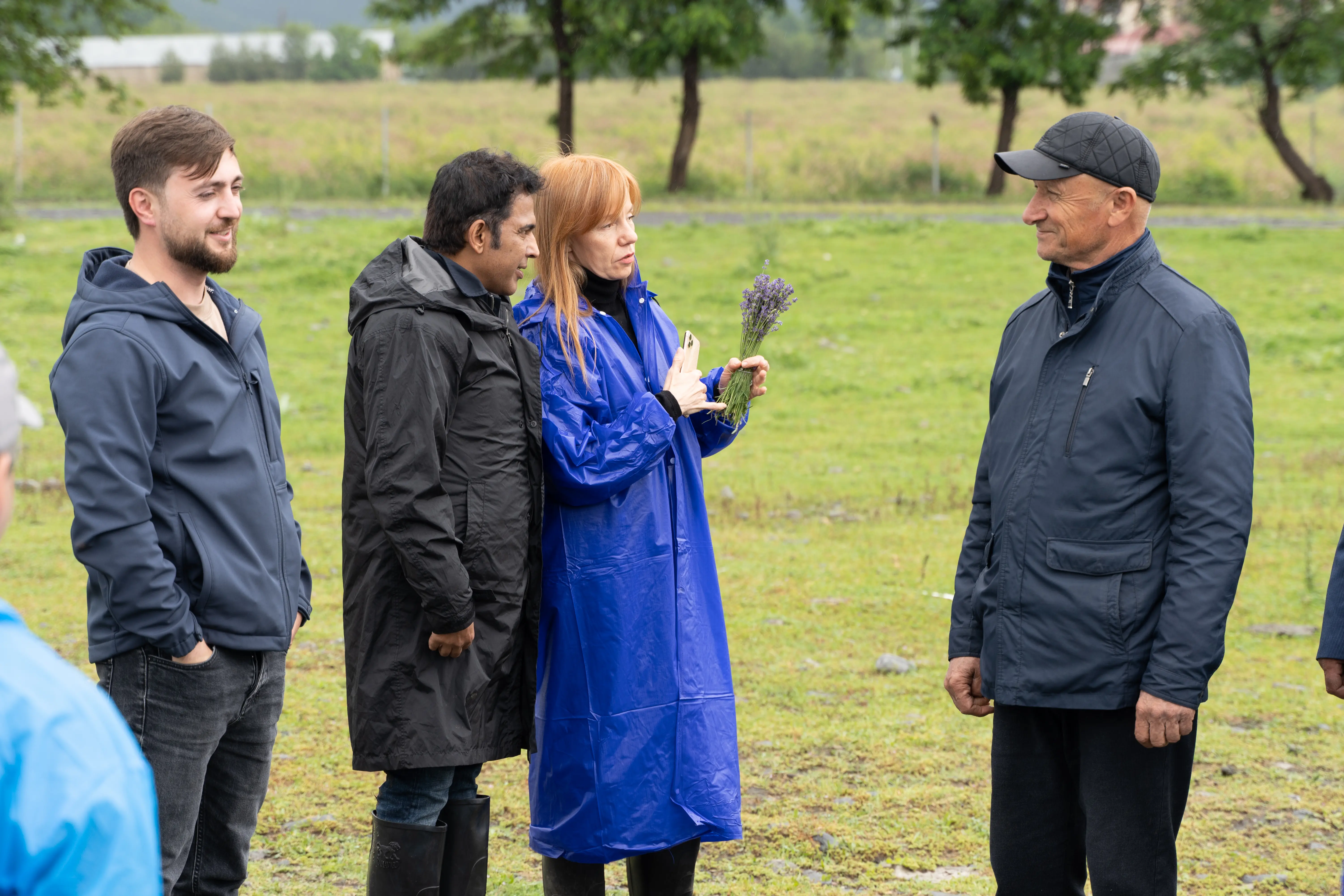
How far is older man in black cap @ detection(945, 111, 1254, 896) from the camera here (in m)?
2.78

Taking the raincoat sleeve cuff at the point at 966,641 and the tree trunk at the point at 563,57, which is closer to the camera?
the raincoat sleeve cuff at the point at 966,641

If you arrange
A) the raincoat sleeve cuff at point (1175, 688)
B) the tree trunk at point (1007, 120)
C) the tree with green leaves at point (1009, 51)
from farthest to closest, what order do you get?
the tree with green leaves at point (1009, 51), the tree trunk at point (1007, 120), the raincoat sleeve cuff at point (1175, 688)

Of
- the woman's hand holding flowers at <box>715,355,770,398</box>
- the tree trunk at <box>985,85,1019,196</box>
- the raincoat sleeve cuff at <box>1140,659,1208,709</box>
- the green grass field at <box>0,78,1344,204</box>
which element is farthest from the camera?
the green grass field at <box>0,78,1344,204</box>

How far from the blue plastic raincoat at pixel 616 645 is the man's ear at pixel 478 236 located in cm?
24

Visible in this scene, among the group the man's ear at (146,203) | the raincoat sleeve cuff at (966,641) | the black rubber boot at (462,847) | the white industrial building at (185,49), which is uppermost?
the white industrial building at (185,49)

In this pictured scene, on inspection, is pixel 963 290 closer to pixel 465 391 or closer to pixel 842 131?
pixel 465 391

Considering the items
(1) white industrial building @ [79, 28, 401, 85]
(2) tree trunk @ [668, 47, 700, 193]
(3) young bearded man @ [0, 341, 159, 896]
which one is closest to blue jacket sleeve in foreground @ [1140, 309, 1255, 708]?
(3) young bearded man @ [0, 341, 159, 896]

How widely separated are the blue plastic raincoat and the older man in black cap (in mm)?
728

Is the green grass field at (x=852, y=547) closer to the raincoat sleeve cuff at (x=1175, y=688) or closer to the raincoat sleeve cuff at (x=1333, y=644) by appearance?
the raincoat sleeve cuff at (x=1333, y=644)

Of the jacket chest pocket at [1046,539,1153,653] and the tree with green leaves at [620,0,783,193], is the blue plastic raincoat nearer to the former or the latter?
the jacket chest pocket at [1046,539,1153,653]

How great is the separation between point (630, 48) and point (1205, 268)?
13499 millimetres

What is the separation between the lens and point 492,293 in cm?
325

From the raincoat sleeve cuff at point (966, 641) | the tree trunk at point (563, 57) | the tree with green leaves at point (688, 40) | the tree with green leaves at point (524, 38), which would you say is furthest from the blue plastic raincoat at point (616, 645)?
the tree trunk at point (563, 57)

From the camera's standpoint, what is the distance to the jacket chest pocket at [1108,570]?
2.84 m
